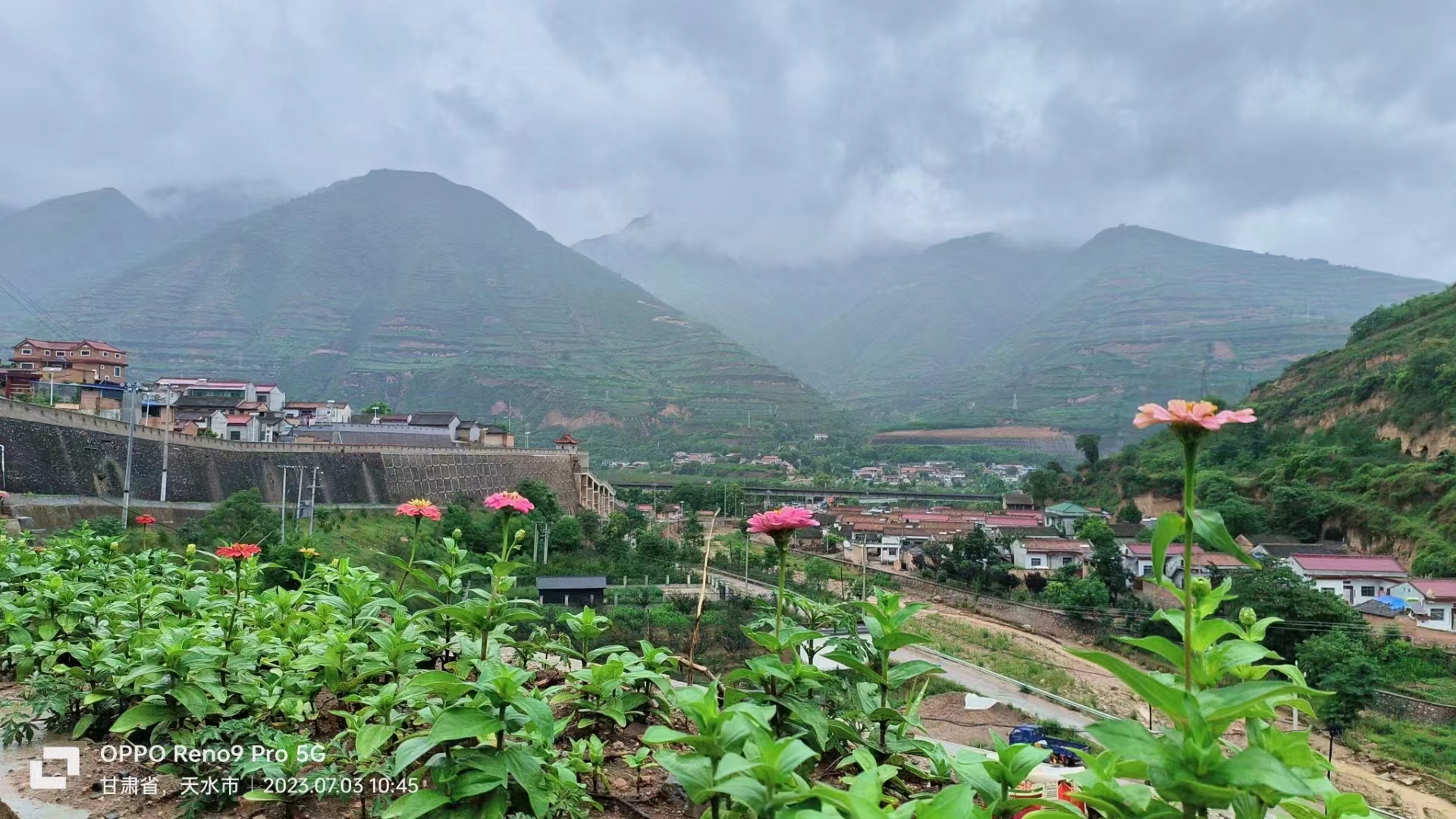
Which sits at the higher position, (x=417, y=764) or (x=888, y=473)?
(x=417, y=764)

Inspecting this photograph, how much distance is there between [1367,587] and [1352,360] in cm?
2157

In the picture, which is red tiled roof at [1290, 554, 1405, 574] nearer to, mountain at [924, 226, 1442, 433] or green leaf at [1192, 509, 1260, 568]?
green leaf at [1192, 509, 1260, 568]

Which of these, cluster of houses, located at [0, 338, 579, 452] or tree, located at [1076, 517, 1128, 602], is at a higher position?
cluster of houses, located at [0, 338, 579, 452]

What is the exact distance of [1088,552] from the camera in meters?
26.2

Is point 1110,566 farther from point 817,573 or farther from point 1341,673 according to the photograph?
point 817,573

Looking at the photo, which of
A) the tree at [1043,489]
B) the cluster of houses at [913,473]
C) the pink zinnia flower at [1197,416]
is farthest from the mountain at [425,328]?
the pink zinnia flower at [1197,416]

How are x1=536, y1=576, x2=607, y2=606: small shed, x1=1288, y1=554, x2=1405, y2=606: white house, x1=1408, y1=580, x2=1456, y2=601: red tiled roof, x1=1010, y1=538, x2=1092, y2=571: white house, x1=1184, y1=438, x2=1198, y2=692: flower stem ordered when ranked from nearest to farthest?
x1=1184, y1=438, x2=1198, y2=692: flower stem → x1=536, y1=576, x2=607, y2=606: small shed → x1=1408, y1=580, x2=1456, y2=601: red tiled roof → x1=1288, y1=554, x2=1405, y2=606: white house → x1=1010, y1=538, x2=1092, y2=571: white house

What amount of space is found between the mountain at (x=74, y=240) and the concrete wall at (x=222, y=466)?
107568 millimetres

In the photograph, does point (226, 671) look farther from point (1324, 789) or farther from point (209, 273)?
point (209, 273)

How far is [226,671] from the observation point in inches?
86.1

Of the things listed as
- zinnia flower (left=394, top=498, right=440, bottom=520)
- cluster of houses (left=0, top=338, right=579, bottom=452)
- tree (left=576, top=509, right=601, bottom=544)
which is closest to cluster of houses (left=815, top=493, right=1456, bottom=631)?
zinnia flower (left=394, top=498, right=440, bottom=520)

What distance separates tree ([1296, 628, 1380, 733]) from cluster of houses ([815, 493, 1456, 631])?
2273 mm

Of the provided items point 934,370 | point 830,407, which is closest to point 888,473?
point 830,407

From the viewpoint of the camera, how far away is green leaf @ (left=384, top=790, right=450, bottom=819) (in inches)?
57.5
